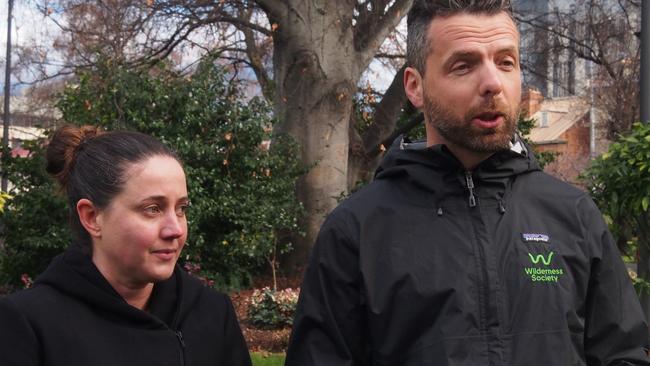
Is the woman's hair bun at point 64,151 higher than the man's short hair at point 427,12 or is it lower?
lower

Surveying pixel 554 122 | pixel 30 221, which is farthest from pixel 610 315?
pixel 554 122

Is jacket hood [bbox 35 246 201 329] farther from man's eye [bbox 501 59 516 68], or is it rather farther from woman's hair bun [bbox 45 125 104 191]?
man's eye [bbox 501 59 516 68]

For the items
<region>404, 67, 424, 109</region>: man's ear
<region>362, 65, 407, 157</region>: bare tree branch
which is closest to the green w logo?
<region>404, 67, 424, 109</region>: man's ear

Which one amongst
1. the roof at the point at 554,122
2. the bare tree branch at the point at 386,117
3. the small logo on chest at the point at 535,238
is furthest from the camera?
the roof at the point at 554,122

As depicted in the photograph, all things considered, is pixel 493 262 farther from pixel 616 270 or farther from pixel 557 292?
pixel 616 270

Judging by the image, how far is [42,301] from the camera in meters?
2.53

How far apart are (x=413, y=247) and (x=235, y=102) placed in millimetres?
9119

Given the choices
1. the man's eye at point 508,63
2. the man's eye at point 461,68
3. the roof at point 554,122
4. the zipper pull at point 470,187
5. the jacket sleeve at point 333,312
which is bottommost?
the jacket sleeve at point 333,312

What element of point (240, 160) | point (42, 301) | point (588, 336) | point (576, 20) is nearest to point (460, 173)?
point (588, 336)

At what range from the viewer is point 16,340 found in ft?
7.86

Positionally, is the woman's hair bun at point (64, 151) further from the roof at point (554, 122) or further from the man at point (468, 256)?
the roof at point (554, 122)

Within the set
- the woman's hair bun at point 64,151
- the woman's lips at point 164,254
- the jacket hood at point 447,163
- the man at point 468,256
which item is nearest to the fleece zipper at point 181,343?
the woman's lips at point 164,254

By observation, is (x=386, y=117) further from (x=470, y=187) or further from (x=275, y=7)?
(x=470, y=187)

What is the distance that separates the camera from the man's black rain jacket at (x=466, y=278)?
2.16 metres
